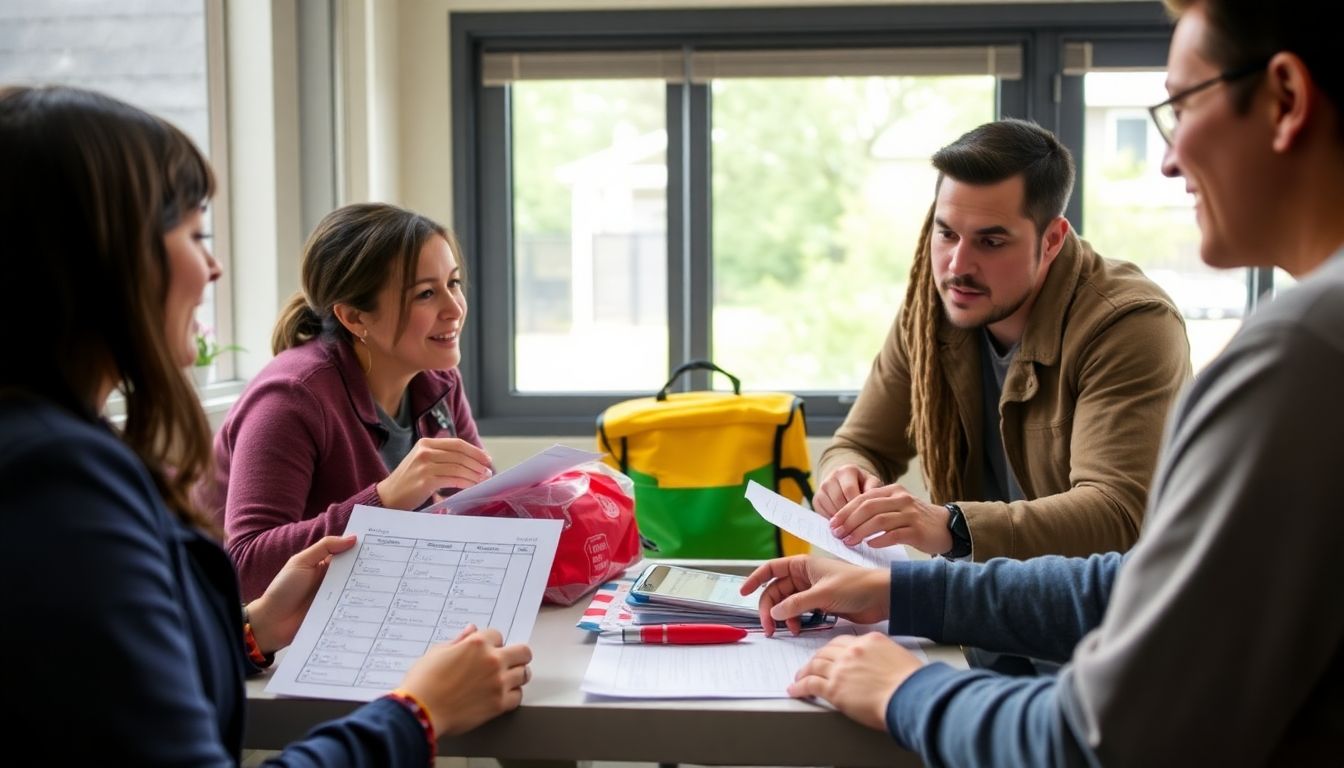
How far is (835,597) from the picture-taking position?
1272mm

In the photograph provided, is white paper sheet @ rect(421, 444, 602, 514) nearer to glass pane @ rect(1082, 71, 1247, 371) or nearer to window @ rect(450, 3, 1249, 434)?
window @ rect(450, 3, 1249, 434)

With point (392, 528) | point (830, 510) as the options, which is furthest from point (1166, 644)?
point (830, 510)

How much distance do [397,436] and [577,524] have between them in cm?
52

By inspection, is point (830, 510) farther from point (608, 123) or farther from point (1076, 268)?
point (608, 123)

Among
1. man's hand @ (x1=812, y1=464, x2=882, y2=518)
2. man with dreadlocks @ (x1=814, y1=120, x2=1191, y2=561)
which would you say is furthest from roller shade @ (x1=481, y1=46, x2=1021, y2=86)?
man's hand @ (x1=812, y1=464, x2=882, y2=518)

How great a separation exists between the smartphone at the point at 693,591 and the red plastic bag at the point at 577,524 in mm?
108

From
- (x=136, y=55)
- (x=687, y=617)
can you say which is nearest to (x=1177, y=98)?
(x=687, y=617)

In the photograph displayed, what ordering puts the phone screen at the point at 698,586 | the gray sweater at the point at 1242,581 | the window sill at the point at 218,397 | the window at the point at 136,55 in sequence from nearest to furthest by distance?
the gray sweater at the point at 1242,581 → the phone screen at the point at 698,586 → the window at the point at 136,55 → the window sill at the point at 218,397

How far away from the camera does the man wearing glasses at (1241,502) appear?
0.70 m

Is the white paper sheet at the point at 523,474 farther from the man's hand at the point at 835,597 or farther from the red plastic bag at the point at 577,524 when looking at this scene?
the man's hand at the point at 835,597

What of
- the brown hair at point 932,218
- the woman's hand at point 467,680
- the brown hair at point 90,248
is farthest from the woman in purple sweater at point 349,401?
the brown hair at point 932,218

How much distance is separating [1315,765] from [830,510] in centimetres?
107

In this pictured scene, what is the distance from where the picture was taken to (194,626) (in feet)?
2.82

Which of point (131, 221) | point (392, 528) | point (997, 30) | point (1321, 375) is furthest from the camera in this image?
point (997, 30)
